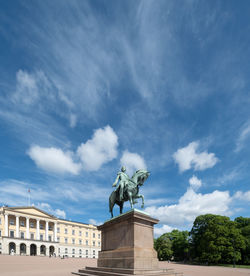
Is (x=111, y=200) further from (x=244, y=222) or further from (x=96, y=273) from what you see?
(x=244, y=222)

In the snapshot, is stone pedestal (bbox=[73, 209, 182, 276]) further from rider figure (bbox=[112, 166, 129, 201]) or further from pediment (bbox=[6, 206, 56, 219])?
pediment (bbox=[6, 206, 56, 219])

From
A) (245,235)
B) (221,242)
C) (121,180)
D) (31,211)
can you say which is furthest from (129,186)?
(31,211)

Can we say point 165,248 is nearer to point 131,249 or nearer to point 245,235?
point 245,235

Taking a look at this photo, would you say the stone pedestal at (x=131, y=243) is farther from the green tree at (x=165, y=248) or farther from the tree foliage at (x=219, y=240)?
the green tree at (x=165, y=248)

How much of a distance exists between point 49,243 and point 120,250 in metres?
68.2

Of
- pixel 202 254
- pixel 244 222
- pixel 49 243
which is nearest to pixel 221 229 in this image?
pixel 202 254

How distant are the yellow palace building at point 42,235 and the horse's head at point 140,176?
57830 millimetres

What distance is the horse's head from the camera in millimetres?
15034

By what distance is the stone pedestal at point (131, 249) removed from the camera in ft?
38.5

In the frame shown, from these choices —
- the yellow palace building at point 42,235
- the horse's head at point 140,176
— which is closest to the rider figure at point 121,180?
the horse's head at point 140,176

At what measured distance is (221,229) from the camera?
158 feet

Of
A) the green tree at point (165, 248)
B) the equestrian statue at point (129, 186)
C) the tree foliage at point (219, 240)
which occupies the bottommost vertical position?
the green tree at point (165, 248)

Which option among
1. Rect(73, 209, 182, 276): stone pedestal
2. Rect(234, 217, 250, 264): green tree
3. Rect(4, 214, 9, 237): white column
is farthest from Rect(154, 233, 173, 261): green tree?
Rect(73, 209, 182, 276): stone pedestal

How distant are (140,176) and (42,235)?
70.5m
